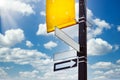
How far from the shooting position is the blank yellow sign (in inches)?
179

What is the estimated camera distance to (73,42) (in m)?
4.32

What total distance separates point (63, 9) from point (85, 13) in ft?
1.10

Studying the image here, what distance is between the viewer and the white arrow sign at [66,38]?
4201 millimetres

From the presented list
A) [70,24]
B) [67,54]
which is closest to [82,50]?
[67,54]

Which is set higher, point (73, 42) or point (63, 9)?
point (63, 9)

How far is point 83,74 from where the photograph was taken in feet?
14.3

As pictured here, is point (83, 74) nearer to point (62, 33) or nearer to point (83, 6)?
point (62, 33)

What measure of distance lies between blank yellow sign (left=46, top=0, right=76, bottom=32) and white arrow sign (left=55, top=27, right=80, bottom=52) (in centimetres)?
31

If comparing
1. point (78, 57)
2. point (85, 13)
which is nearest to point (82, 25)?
point (85, 13)

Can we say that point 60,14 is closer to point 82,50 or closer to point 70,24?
point 70,24

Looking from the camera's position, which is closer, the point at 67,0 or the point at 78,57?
the point at 78,57

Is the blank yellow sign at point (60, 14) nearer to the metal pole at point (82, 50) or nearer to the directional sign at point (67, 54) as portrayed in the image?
the metal pole at point (82, 50)

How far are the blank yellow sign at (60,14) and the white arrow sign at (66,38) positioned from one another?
0.31 m

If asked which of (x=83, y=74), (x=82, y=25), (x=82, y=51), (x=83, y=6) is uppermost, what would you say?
(x=83, y=6)
